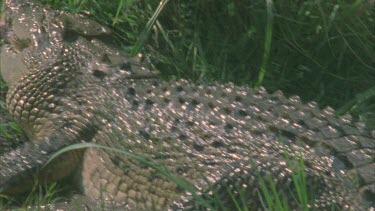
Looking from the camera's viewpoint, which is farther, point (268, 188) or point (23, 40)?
point (23, 40)

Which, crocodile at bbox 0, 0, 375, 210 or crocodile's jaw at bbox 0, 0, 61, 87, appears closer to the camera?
crocodile at bbox 0, 0, 375, 210

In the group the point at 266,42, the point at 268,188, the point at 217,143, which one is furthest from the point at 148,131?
the point at 266,42

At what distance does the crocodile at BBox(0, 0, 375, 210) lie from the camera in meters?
4.02

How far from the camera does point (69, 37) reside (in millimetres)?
5523

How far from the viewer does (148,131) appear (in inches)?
179

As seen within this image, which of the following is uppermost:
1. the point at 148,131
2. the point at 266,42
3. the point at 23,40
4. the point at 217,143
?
the point at 266,42

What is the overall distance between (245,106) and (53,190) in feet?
3.25

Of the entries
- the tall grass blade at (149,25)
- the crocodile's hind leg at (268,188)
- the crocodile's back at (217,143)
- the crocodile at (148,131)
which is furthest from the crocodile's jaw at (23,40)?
the crocodile's hind leg at (268,188)

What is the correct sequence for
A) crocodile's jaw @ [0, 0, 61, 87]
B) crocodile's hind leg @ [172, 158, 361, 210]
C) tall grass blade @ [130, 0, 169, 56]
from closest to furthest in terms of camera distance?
1. crocodile's hind leg @ [172, 158, 361, 210]
2. tall grass blade @ [130, 0, 169, 56]
3. crocodile's jaw @ [0, 0, 61, 87]

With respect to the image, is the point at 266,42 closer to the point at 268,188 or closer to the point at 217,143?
the point at 217,143

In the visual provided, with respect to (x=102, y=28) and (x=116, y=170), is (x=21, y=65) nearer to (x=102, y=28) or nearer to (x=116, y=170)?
(x=102, y=28)

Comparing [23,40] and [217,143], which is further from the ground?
[217,143]

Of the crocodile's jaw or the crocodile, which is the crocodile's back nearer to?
the crocodile

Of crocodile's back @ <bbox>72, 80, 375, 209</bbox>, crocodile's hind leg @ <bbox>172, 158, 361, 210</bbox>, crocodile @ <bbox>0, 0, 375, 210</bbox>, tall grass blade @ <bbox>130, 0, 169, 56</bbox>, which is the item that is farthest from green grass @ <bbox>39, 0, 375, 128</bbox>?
crocodile's hind leg @ <bbox>172, 158, 361, 210</bbox>
